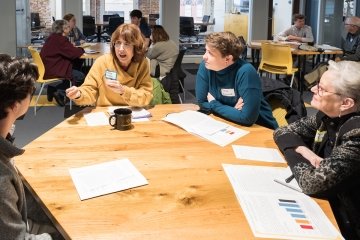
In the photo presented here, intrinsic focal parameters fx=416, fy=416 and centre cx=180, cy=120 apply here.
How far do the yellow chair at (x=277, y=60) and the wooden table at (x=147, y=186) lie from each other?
171 inches

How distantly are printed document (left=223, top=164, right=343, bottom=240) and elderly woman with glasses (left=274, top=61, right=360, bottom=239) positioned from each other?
9 centimetres

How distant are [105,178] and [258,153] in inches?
27.8

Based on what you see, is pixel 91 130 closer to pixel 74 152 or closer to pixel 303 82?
pixel 74 152

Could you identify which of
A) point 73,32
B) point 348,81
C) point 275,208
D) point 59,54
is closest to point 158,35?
point 59,54

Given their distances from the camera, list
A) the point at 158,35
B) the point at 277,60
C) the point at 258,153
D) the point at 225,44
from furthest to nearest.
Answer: the point at 277,60
the point at 158,35
the point at 225,44
the point at 258,153

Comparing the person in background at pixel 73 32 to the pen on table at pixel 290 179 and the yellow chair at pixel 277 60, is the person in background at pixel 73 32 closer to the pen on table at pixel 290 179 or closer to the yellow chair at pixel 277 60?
the yellow chair at pixel 277 60

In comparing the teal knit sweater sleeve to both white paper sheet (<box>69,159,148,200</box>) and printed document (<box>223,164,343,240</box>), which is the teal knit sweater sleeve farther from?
white paper sheet (<box>69,159,148,200</box>)

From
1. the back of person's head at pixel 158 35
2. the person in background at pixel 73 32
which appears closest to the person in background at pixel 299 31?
the back of person's head at pixel 158 35

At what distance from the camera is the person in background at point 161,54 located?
18.6ft

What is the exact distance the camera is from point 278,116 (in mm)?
2811

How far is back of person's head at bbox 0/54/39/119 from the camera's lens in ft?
3.76

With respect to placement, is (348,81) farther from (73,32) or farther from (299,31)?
(299,31)

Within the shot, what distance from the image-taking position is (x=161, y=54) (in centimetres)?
572

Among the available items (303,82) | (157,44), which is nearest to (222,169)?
(157,44)
